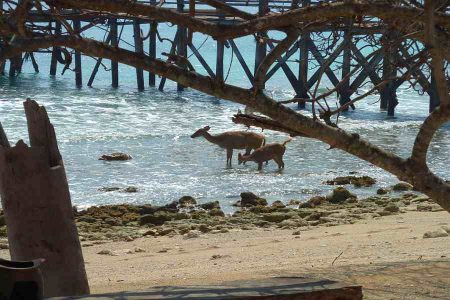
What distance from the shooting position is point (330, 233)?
38.0 feet

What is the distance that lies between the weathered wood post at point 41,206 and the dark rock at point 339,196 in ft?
30.1

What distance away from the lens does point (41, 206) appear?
5.75 m

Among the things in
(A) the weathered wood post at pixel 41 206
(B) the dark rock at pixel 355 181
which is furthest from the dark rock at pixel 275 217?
(A) the weathered wood post at pixel 41 206

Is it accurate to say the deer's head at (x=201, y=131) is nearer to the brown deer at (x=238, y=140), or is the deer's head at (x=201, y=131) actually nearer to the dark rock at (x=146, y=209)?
the brown deer at (x=238, y=140)

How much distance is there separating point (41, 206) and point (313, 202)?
29.8 feet

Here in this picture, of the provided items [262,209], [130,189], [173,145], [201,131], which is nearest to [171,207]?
[262,209]

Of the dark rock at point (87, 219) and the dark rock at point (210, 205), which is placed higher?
the dark rock at point (87, 219)

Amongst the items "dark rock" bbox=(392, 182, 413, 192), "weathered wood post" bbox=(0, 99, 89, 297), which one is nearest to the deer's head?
"dark rock" bbox=(392, 182, 413, 192)

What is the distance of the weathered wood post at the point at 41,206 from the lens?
5.73 m

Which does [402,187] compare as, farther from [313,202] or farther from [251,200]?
[251,200]

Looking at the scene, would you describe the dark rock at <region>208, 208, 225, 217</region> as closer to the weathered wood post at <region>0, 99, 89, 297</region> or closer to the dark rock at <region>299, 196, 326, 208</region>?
the dark rock at <region>299, 196, 326, 208</region>

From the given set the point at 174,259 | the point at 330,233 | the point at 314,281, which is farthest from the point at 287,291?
the point at 330,233

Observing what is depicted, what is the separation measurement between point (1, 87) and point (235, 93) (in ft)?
106

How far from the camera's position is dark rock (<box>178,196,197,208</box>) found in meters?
14.8
